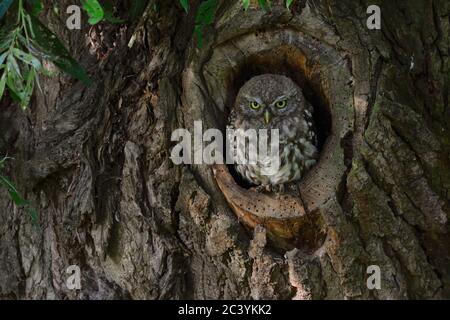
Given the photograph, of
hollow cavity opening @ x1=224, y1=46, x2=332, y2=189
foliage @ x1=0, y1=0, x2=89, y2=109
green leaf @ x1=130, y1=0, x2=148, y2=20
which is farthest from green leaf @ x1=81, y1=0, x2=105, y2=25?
hollow cavity opening @ x1=224, y1=46, x2=332, y2=189

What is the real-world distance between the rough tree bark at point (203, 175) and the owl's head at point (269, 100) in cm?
29

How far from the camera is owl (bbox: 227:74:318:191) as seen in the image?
3746mm

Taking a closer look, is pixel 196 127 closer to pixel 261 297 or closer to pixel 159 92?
pixel 159 92

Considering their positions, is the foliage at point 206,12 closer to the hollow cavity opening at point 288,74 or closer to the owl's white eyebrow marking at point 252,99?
the hollow cavity opening at point 288,74

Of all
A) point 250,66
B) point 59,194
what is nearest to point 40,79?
point 59,194

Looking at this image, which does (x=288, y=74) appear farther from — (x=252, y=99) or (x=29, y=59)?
(x=29, y=59)

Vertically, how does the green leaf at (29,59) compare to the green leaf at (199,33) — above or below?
below

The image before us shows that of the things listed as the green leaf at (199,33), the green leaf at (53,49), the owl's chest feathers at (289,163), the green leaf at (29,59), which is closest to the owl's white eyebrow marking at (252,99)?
the owl's chest feathers at (289,163)

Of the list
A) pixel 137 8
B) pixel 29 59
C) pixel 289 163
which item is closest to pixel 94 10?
pixel 29 59

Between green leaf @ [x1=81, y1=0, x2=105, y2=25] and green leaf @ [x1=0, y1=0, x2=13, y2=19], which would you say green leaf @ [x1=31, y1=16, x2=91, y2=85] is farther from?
green leaf @ [x1=81, y1=0, x2=105, y2=25]

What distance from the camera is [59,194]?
11.2 feet

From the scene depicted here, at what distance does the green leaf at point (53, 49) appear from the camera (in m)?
2.89

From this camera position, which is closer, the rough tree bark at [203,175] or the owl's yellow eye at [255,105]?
the rough tree bark at [203,175]

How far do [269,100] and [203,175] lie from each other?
776 mm
